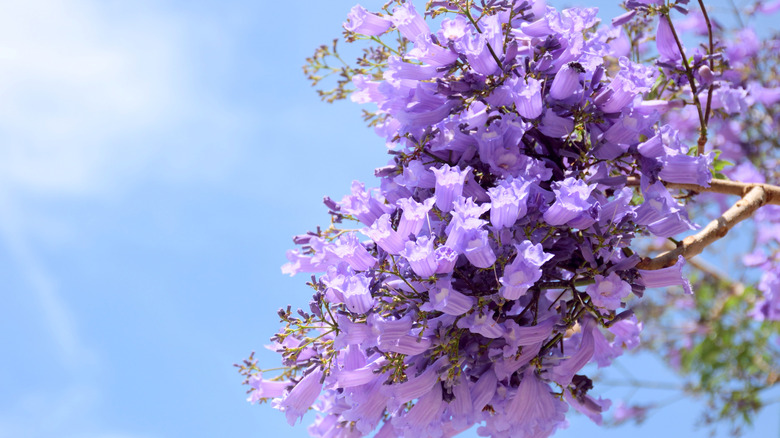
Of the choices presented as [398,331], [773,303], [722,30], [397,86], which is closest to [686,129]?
[722,30]

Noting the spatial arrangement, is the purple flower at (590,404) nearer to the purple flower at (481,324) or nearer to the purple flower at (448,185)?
the purple flower at (481,324)

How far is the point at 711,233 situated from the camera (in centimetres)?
165

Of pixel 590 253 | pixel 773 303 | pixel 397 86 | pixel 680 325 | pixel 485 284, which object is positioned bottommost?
pixel 680 325

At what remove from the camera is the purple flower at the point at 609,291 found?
1.35 m

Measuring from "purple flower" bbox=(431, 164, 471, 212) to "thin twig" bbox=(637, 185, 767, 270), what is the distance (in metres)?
0.43

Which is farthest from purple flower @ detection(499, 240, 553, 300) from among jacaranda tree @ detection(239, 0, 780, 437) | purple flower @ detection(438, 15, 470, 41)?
purple flower @ detection(438, 15, 470, 41)

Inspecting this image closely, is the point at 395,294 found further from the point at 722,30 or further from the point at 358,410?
the point at 722,30

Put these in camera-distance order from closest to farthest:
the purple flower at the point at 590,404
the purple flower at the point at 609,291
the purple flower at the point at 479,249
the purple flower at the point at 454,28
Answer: the purple flower at the point at 479,249 < the purple flower at the point at 609,291 < the purple flower at the point at 454,28 < the purple flower at the point at 590,404

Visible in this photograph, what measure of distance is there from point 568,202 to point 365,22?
644 millimetres

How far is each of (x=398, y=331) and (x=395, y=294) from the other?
0.25ft

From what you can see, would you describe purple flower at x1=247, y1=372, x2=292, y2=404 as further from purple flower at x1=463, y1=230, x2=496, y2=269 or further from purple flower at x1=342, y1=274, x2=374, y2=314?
purple flower at x1=463, y1=230, x2=496, y2=269

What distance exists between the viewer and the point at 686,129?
3873 mm

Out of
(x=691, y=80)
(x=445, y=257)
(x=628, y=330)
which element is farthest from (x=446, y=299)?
(x=691, y=80)

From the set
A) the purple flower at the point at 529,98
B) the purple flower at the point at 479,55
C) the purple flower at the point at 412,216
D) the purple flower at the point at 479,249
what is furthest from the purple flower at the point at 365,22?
the purple flower at the point at 479,249
